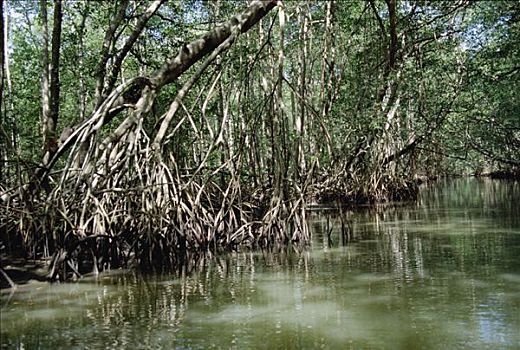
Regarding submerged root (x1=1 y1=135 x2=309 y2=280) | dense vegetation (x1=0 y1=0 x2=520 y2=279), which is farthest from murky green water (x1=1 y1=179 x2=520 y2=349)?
dense vegetation (x1=0 y1=0 x2=520 y2=279)

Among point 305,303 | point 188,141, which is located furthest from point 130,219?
point 188,141

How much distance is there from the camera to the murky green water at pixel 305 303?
3.47 m

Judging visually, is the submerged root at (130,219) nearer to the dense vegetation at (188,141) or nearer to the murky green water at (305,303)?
the dense vegetation at (188,141)

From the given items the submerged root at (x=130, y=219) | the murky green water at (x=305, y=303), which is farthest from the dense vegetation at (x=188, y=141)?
the murky green water at (x=305, y=303)

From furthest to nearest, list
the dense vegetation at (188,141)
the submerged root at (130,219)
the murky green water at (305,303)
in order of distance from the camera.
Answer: the dense vegetation at (188,141), the submerged root at (130,219), the murky green water at (305,303)

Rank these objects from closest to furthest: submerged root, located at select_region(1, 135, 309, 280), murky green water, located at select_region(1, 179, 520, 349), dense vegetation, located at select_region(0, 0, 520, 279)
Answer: murky green water, located at select_region(1, 179, 520, 349), submerged root, located at select_region(1, 135, 309, 280), dense vegetation, located at select_region(0, 0, 520, 279)

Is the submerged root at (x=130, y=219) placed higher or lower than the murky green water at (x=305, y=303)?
higher

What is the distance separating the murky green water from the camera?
3.47 meters

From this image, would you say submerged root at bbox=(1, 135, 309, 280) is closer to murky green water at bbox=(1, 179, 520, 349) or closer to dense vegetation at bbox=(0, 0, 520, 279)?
dense vegetation at bbox=(0, 0, 520, 279)

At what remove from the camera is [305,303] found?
4.34 meters

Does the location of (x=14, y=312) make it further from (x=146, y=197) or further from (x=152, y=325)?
(x=146, y=197)

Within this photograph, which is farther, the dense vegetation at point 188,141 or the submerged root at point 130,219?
the dense vegetation at point 188,141

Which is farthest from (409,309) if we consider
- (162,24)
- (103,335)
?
(162,24)

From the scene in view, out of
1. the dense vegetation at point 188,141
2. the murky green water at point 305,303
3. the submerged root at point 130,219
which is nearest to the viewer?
the murky green water at point 305,303
